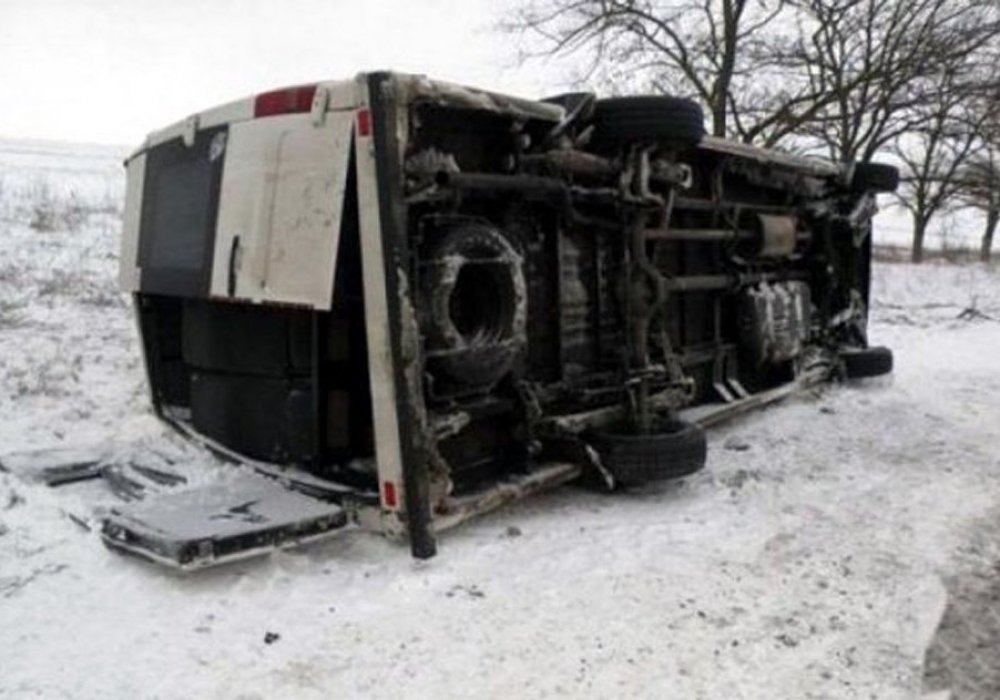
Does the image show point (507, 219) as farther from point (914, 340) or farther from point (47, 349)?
point (914, 340)

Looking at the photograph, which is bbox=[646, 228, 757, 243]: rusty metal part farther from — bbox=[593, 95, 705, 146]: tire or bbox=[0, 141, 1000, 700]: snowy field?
bbox=[0, 141, 1000, 700]: snowy field

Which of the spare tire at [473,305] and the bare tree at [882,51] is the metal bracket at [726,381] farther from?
the bare tree at [882,51]

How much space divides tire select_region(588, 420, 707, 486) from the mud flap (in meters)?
1.32

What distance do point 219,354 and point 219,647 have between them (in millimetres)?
1968

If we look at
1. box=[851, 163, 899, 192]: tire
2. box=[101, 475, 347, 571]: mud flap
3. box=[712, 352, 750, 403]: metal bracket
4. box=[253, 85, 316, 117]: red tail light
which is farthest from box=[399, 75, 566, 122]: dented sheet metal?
box=[851, 163, 899, 192]: tire

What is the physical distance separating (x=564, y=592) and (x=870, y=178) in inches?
228

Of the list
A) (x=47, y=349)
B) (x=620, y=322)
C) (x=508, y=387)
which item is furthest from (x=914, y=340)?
(x=47, y=349)

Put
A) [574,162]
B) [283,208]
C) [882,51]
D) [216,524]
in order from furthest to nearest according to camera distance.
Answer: [882,51] < [574,162] < [283,208] < [216,524]

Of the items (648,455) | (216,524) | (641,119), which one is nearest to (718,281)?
(641,119)

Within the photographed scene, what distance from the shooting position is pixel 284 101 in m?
3.90

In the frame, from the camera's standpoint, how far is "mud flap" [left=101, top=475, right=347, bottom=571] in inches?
133

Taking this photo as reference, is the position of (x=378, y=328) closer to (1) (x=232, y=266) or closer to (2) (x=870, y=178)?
(1) (x=232, y=266)

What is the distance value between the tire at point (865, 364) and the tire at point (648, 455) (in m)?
3.80

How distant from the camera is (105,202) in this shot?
55.8ft
